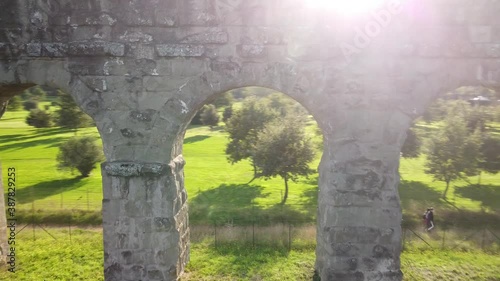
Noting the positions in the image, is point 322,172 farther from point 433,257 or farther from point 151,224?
point 433,257

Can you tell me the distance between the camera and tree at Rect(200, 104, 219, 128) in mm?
45219

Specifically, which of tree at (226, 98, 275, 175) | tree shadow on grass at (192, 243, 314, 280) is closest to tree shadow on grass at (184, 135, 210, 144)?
tree at (226, 98, 275, 175)

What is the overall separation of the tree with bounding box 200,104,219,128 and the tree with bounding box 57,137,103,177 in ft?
76.0

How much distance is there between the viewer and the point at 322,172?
22.7 feet

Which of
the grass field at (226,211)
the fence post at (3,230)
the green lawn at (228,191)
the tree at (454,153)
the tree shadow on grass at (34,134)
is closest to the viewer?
the fence post at (3,230)

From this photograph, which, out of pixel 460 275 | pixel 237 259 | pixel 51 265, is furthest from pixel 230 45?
pixel 460 275

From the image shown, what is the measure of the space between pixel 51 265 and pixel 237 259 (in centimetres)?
510

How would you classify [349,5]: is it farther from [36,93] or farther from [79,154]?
[36,93]

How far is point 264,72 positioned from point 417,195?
16.2 m

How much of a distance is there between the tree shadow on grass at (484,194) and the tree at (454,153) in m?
0.96

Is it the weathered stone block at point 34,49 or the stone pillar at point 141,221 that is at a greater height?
the weathered stone block at point 34,49

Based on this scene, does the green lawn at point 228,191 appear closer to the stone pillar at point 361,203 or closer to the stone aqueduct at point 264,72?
the stone pillar at point 361,203
